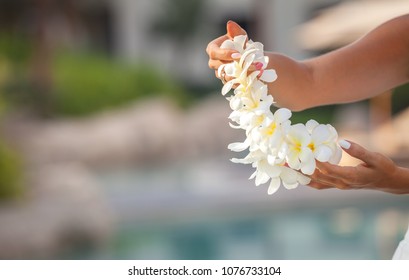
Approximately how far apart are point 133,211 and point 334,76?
5.76 meters

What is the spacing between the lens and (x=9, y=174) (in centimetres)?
561

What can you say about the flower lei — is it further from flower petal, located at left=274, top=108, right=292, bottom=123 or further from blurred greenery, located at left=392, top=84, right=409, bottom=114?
blurred greenery, located at left=392, top=84, right=409, bottom=114

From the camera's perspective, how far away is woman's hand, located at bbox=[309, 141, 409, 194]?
1.15 metres

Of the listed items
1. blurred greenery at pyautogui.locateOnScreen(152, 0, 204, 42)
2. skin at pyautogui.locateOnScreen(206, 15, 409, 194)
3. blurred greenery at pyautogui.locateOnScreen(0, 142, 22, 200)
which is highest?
blurred greenery at pyautogui.locateOnScreen(152, 0, 204, 42)

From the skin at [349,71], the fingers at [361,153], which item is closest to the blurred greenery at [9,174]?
the skin at [349,71]

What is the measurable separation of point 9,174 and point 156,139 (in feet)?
14.2

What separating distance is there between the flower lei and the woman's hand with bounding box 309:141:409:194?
20 mm

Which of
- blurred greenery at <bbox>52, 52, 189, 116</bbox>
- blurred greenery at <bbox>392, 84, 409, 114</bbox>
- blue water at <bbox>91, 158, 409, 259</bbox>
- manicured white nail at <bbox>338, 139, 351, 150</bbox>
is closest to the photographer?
manicured white nail at <bbox>338, 139, 351, 150</bbox>

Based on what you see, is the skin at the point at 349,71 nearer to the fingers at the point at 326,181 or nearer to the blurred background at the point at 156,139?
the fingers at the point at 326,181

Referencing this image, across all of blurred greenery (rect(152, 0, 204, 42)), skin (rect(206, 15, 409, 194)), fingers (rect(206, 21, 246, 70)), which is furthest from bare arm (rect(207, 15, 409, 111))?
blurred greenery (rect(152, 0, 204, 42))

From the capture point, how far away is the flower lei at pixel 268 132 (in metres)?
1.16

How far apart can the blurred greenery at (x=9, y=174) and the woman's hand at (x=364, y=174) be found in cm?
455

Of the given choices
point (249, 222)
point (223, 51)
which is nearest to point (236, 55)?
point (223, 51)

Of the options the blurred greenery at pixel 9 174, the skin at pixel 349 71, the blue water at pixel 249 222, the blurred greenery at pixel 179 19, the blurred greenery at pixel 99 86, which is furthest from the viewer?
the blurred greenery at pixel 179 19
